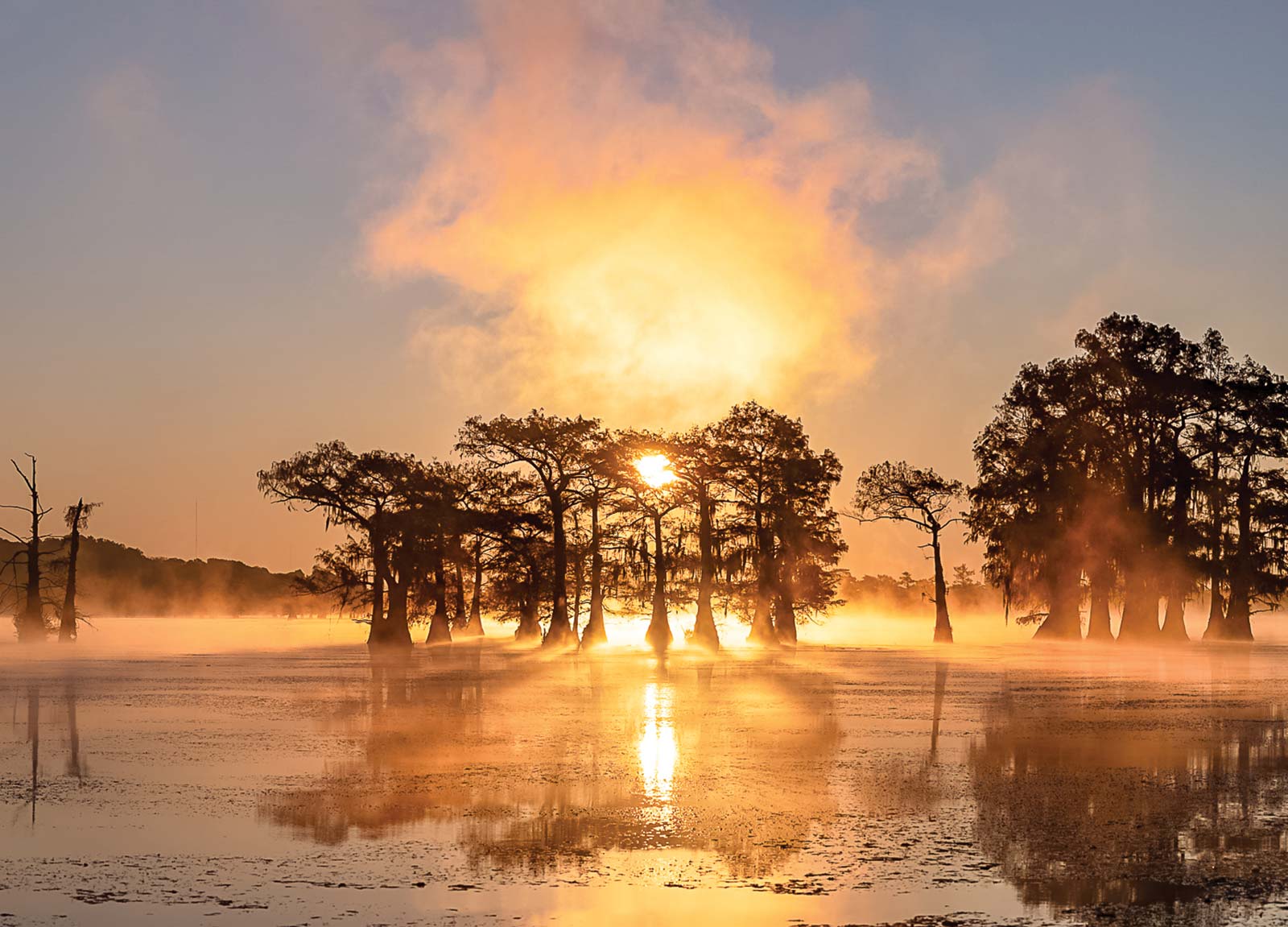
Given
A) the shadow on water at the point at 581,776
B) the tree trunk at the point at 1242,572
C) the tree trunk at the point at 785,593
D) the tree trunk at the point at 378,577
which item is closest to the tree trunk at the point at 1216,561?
the tree trunk at the point at 1242,572

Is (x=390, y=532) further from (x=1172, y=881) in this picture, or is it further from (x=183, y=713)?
(x=1172, y=881)

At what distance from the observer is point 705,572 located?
242ft

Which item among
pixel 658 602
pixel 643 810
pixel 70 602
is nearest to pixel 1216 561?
pixel 658 602

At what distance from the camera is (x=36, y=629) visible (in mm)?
79875

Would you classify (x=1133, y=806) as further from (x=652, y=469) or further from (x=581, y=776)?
(x=652, y=469)

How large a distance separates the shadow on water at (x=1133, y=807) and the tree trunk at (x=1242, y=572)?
5870cm

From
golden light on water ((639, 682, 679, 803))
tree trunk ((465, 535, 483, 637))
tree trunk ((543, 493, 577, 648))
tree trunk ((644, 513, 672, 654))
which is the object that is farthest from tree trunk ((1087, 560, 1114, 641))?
golden light on water ((639, 682, 679, 803))

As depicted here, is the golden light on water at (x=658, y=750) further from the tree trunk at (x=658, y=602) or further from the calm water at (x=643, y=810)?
the tree trunk at (x=658, y=602)

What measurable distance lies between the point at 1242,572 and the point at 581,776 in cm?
7129

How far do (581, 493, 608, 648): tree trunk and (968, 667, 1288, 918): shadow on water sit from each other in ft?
163

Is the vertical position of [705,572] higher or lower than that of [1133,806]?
higher

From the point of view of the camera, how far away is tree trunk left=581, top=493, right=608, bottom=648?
74.1 metres

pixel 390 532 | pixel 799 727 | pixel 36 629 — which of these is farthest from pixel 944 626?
pixel 799 727

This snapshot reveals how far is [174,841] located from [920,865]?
638 centimetres
